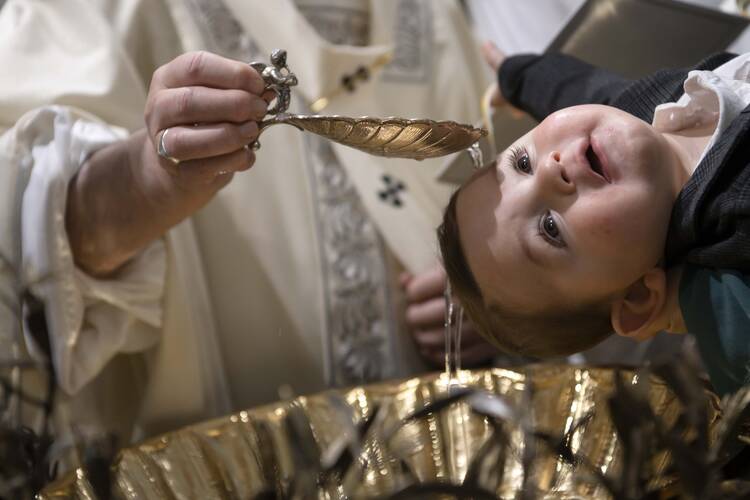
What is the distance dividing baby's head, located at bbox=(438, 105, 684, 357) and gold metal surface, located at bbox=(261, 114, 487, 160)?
0.06 metres

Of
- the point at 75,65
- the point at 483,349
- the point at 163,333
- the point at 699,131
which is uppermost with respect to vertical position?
the point at 75,65

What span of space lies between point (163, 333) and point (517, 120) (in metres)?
0.37

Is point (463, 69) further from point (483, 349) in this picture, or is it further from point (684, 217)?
point (684, 217)

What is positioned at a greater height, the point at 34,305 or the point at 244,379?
the point at 34,305

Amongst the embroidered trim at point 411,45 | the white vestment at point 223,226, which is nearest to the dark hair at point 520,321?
the white vestment at point 223,226

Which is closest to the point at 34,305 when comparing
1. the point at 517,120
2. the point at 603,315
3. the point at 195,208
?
the point at 195,208

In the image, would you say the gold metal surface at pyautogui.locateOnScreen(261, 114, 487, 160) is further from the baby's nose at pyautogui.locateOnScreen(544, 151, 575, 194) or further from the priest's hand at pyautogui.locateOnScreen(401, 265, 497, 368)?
the priest's hand at pyautogui.locateOnScreen(401, 265, 497, 368)

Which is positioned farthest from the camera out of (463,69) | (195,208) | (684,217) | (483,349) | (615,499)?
(463,69)

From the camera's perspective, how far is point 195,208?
688 mm

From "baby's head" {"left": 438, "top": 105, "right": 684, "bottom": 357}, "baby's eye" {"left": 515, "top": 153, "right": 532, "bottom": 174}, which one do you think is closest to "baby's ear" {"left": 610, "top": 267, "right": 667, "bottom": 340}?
"baby's head" {"left": 438, "top": 105, "right": 684, "bottom": 357}

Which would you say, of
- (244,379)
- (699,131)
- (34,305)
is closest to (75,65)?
(244,379)

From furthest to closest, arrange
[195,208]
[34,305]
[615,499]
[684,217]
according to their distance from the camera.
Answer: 1. [195,208]
2. [684,217]
3. [34,305]
4. [615,499]

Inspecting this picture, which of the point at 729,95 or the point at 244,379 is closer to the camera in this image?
the point at 729,95

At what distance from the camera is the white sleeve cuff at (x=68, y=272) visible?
673 mm
